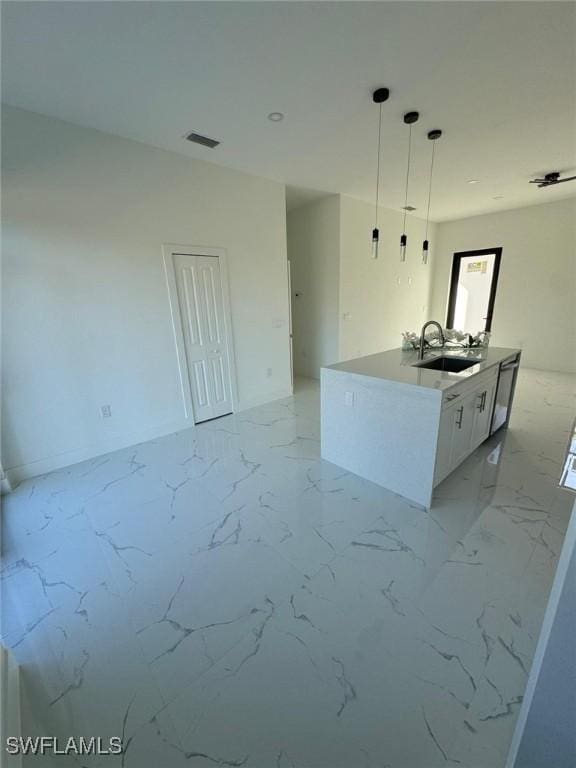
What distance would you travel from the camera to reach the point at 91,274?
2.80 m

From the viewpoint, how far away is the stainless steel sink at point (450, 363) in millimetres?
2833

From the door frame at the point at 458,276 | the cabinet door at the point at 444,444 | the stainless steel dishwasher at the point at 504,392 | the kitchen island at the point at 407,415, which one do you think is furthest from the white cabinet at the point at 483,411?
the door frame at the point at 458,276

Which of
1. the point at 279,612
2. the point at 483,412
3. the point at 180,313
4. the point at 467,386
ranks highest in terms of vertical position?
the point at 180,313

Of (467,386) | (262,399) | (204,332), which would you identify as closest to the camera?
(467,386)

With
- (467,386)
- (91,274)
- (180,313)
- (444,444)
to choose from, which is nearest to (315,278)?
(180,313)

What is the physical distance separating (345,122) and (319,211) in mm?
2441

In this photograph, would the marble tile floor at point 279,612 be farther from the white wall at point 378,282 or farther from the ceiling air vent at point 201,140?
the white wall at point 378,282

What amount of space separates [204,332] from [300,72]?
246 cm

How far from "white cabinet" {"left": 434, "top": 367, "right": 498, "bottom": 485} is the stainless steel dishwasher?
181 millimetres

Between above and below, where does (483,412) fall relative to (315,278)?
below

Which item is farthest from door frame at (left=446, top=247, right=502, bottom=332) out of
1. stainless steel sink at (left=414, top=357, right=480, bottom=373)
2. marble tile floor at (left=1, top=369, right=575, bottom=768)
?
marble tile floor at (left=1, top=369, right=575, bottom=768)

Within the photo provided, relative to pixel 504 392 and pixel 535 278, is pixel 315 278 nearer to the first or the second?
pixel 504 392

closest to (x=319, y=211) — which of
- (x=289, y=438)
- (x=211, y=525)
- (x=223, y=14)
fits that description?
(x=223, y=14)

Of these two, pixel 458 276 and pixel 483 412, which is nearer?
pixel 483 412
